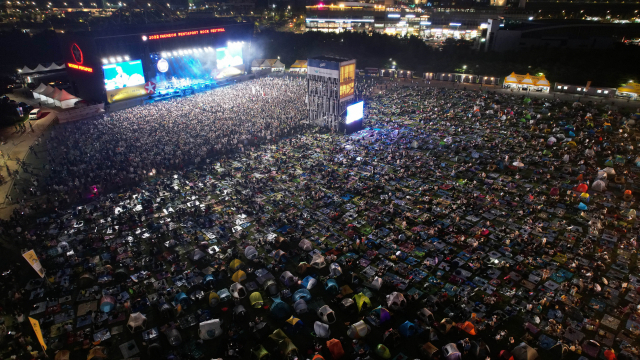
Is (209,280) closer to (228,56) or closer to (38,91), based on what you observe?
(38,91)

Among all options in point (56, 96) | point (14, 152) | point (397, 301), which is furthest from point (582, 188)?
point (56, 96)

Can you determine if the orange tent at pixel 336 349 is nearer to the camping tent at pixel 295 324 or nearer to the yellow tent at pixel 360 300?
the camping tent at pixel 295 324

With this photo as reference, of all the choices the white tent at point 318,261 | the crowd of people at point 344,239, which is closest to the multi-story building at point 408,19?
the crowd of people at point 344,239

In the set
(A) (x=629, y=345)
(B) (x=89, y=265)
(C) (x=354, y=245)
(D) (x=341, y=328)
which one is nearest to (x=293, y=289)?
(D) (x=341, y=328)

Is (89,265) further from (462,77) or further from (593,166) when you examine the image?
(462,77)

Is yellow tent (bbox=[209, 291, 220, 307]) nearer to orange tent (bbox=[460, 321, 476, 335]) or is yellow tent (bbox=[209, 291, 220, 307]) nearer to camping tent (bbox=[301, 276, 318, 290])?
camping tent (bbox=[301, 276, 318, 290])
